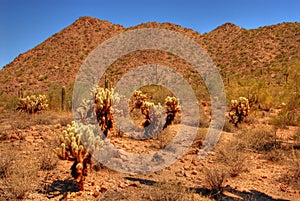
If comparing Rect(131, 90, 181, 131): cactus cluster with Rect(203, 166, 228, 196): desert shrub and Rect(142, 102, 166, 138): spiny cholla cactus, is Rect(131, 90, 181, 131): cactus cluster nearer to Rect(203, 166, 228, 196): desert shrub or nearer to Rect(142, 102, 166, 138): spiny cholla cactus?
Rect(142, 102, 166, 138): spiny cholla cactus

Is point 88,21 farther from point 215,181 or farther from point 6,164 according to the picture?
point 215,181

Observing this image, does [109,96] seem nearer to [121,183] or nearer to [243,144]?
[121,183]

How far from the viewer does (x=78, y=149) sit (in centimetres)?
445

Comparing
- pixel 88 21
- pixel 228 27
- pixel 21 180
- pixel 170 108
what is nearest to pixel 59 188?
pixel 21 180

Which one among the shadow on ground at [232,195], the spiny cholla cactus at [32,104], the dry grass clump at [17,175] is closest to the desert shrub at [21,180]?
the dry grass clump at [17,175]

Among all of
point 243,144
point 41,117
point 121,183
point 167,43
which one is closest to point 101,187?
point 121,183

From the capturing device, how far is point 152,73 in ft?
98.2

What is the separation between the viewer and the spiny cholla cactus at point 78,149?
4.34 meters

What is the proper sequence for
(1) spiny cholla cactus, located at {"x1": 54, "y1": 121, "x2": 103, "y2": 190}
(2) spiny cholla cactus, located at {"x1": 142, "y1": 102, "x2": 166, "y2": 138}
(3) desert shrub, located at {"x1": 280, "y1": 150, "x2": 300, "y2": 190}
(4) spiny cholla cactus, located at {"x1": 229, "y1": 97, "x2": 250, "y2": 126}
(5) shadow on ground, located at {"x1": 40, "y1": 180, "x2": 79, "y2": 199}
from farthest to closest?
(4) spiny cholla cactus, located at {"x1": 229, "y1": 97, "x2": 250, "y2": 126} → (2) spiny cholla cactus, located at {"x1": 142, "y1": 102, "x2": 166, "y2": 138} → (3) desert shrub, located at {"x1": 280, "y1": 150, "x2": 300, "y2": 190} → (1) spiny cholla cactus, located at {"x1": 54, "y1": 121, "x2": 103, "y2": 190} → (5) shadow on ground, located at {"x1": 40, "y1": 180, "x2": 79, "y2": 199}

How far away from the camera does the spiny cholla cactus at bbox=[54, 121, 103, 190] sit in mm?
4336

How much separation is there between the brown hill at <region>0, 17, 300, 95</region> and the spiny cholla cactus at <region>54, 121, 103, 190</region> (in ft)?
76.4

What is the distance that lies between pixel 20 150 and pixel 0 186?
1939 mm

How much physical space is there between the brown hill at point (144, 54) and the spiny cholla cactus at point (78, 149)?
23.3 metres

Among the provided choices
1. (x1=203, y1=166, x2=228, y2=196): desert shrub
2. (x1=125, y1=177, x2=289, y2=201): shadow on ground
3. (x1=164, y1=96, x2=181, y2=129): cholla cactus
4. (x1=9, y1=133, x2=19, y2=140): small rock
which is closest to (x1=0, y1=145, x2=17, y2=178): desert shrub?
(x1=9, y1=133, x2=19, y2=140): small rock
